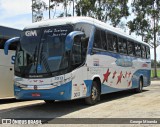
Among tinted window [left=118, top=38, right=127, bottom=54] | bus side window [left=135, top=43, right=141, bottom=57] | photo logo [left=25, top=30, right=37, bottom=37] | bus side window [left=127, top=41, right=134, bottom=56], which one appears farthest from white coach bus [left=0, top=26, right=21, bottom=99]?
bus side window [left=135, top=43, right=141, bottom=57]

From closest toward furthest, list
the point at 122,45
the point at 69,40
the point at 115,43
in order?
the point at 69,40 < the point at 115,43 < the point at 122,45

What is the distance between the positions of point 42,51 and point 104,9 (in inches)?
1274

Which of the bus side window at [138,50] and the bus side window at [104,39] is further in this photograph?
the bus side window at [138,50]

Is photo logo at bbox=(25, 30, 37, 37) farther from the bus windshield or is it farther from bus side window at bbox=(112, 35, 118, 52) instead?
bus side window at bbox=(112, 35, 118, 52)

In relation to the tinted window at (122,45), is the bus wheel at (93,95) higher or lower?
lower

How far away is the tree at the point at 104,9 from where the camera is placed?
1614 inches

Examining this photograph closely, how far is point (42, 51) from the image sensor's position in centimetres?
1199

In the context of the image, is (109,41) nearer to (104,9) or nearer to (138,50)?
(138,50)

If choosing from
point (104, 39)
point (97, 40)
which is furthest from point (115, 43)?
point (97, 40)

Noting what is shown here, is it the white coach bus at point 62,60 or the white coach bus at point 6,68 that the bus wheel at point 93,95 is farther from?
the white coach bus at point 6,68

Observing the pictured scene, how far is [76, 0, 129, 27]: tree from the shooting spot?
41006mm

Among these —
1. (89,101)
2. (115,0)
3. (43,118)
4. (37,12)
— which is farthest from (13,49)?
(115,0)

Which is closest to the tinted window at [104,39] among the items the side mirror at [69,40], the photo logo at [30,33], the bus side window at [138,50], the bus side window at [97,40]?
the bus side window at [97,40]

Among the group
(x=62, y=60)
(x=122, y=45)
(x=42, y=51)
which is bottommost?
(x=62, y=60)
